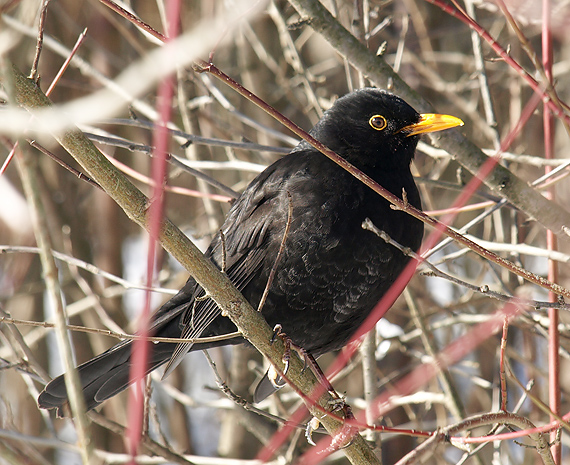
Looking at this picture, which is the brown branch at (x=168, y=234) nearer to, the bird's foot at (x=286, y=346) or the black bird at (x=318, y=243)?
the bird's foot at (x=286, y=346)

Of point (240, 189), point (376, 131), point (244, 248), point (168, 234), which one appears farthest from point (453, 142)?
point (240, 189)

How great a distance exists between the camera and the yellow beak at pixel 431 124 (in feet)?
10.3

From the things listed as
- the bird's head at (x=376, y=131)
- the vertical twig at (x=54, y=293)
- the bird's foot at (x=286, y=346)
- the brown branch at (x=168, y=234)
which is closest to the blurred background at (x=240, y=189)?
the bird's head at (x=376, y=131)

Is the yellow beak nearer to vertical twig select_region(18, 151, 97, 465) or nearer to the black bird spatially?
the black bird

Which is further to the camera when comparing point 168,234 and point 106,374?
point 106,374

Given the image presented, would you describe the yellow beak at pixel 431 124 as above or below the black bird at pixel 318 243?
above

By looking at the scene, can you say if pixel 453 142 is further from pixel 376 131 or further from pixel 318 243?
pixel 318 243

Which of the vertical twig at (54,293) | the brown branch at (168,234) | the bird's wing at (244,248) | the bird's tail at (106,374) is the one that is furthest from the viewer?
the bird's tail at (106,374)

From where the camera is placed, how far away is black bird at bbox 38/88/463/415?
123 inches

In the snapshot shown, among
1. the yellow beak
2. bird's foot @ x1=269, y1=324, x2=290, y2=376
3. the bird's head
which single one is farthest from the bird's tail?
the yellow beak

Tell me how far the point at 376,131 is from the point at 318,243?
83 cm

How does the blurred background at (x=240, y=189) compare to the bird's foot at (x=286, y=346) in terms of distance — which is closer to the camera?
the bird's foot at (x=286, y=346)

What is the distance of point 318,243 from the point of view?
310 cm

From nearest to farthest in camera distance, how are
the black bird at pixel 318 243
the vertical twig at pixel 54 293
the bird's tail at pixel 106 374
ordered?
1. the vertical twig at pixel 54 293
2. the black bird at pixel 318 243
3. the bird's tail at pixel 106 374
